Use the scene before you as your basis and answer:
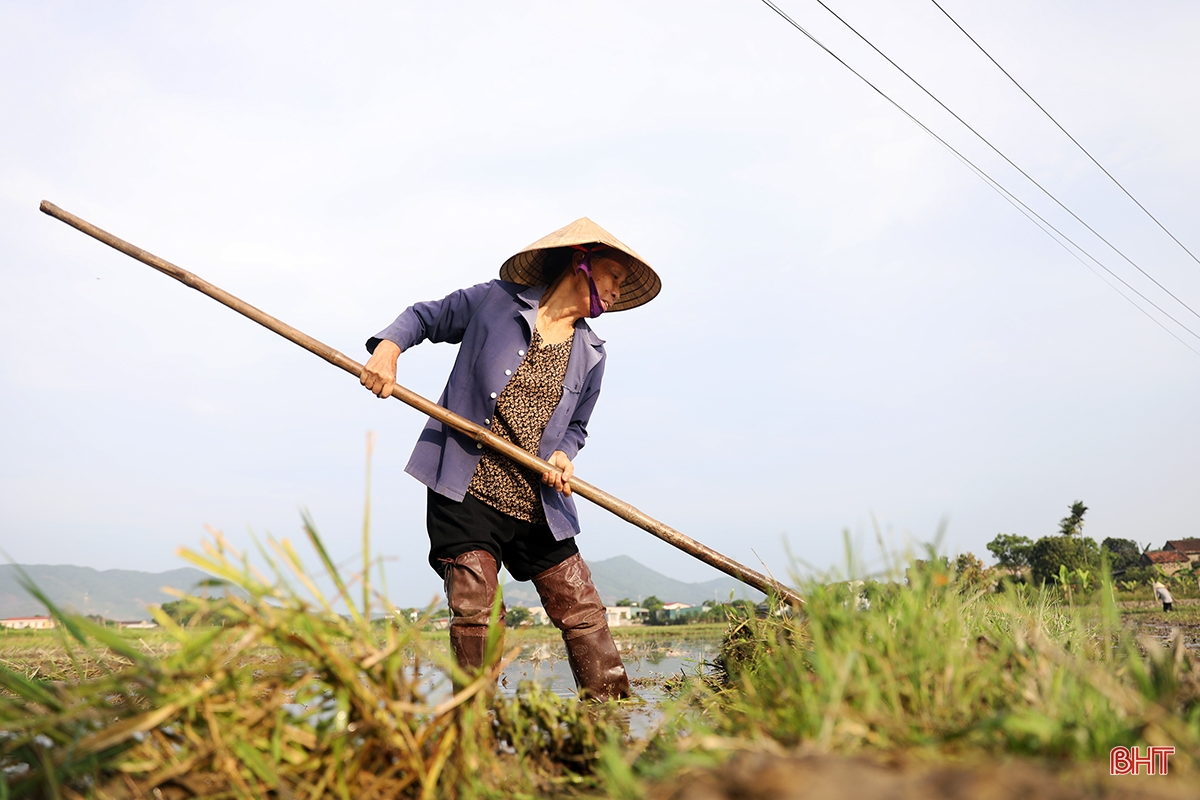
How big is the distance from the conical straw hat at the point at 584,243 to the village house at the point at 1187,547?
65630 mm

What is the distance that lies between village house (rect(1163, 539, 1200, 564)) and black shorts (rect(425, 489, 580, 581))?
6621 cm

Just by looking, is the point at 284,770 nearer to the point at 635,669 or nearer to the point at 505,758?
the point at 505,758

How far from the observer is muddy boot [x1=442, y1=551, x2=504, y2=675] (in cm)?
358

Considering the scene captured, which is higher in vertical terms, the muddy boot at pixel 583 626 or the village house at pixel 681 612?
the muddy boot at pixel 583 626

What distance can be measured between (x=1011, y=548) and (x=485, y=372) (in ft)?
172

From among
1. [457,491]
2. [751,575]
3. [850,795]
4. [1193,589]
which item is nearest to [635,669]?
[751,575]

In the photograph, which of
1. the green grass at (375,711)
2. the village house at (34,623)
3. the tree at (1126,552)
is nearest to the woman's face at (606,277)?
the green grass at (375,711)

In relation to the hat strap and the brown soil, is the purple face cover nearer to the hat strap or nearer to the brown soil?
the hat strap

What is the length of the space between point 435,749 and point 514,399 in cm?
265

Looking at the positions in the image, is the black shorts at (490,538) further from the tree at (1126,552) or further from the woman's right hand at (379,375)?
the tree at (1126,552)

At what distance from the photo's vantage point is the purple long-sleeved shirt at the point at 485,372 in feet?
13.2

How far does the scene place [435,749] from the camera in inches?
65.2

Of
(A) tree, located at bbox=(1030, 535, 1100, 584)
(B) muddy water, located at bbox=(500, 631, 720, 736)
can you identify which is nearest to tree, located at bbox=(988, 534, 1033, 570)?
(A) tree, located at bbox=(1030, 535, 1100, 584)

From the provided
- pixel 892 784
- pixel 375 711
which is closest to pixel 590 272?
pixel 375 711
